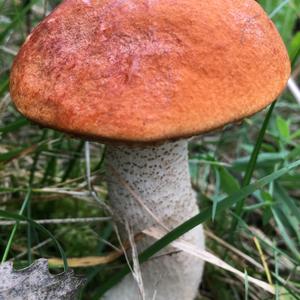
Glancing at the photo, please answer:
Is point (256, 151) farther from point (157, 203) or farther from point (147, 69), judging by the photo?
point (147, 69)

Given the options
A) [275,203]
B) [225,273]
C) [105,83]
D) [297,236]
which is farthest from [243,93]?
[225,273]

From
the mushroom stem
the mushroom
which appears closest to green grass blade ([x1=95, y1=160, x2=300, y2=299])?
the mushroom stem

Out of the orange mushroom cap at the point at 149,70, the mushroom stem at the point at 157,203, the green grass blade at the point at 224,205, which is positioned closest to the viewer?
the orange mushroom cap at the point at 149,70

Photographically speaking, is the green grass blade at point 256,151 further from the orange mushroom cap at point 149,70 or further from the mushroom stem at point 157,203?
the orange mushroom cap at point 149,70

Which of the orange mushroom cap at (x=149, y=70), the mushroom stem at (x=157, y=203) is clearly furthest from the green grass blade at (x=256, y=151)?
the orange mushroom cap at (x=149, y=70)

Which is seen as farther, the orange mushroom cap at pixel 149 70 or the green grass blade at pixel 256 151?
the green grass blade at pixel 256 151

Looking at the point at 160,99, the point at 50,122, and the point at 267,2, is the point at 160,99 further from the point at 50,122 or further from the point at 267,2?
the point at 267,2
